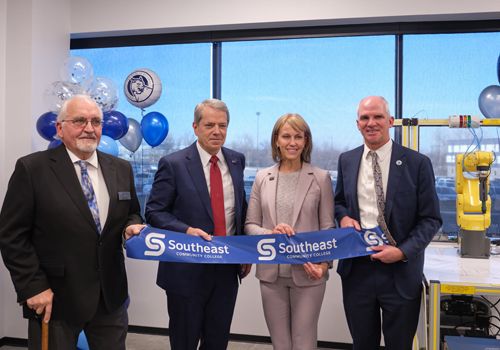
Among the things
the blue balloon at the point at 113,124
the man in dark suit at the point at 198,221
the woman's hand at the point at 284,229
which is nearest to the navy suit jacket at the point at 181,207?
the man in dark suit at the point at 198,221

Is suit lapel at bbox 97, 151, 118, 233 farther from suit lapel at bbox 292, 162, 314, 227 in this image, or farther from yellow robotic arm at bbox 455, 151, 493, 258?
yellow robotic arm at bbox 455, 151, 493, 258

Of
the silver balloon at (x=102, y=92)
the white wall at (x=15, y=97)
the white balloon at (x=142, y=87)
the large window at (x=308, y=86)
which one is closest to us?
the silver balloon at (x=102, y=92)

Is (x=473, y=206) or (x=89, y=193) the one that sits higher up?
(x=89, y=193)

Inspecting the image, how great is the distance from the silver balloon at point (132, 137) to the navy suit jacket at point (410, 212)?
2.54 meters

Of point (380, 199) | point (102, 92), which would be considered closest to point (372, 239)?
point (380, 199)

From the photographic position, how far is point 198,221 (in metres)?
2.29

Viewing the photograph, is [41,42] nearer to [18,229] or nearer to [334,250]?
[18,229]

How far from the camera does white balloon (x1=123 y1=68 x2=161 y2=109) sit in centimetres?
387

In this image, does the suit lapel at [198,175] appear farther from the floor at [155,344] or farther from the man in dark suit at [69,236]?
the floor at [155,344]

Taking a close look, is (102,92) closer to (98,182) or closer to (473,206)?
(98,182)

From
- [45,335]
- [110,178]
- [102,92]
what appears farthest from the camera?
[102,92]

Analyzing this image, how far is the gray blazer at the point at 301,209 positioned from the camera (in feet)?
7.30

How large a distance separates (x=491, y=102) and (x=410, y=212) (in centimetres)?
187

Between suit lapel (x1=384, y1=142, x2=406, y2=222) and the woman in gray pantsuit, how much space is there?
31cm
